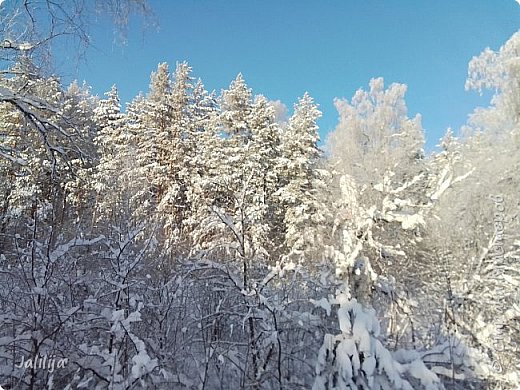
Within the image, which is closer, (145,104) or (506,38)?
(506,38)

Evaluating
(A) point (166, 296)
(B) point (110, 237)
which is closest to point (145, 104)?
(B) point (110, 237)

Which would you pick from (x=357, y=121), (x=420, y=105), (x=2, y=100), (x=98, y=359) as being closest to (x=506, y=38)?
(x=420, y=105)

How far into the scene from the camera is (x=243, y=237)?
8.89 feet

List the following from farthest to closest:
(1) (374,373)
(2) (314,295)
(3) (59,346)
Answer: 1. (2) (314,295)
2. (3) (59,346)
3. (1) (374,373)

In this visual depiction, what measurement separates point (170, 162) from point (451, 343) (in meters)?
3.10

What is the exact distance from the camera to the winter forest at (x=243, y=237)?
2.33 metres

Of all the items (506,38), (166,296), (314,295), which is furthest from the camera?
(314,295)

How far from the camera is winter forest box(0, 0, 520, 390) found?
2.33 meters

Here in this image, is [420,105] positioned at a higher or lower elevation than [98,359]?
higher

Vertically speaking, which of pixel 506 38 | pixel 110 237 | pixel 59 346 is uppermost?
pixel 506 38

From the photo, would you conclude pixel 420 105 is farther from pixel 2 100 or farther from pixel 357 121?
pixel 2 100

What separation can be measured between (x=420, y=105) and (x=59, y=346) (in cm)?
430

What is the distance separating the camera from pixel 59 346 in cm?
239

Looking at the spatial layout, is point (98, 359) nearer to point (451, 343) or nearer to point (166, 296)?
point (166, 296)
